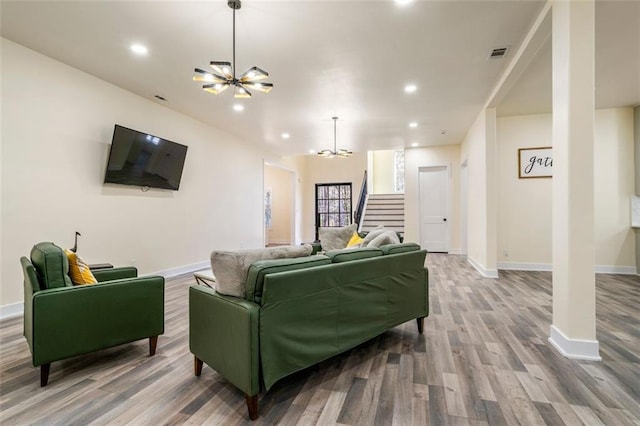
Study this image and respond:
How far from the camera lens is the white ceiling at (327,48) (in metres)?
2.58

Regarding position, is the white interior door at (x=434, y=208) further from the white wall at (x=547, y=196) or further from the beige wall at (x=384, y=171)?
the beige wall at (x=384, y=171)

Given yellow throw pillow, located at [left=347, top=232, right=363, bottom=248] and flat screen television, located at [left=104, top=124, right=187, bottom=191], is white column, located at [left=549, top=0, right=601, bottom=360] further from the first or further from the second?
flat screen television, located at [left=104, top=124, right=187, bottom=191]

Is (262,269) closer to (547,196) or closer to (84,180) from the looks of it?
(84,180)

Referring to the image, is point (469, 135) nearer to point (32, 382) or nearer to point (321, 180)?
point (321, 180)

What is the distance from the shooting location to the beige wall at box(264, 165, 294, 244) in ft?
35.1

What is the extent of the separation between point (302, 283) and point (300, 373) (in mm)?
761

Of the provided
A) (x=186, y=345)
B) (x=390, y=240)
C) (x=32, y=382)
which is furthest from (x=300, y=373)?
(x=32, y=382)

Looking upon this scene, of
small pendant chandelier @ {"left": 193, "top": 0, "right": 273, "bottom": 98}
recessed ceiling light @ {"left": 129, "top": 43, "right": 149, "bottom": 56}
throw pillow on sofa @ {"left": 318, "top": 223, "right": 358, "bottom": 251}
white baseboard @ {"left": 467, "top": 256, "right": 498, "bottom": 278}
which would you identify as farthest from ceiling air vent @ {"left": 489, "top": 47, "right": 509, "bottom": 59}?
recessed ceiling light @ {"left": 129, "top": 43, "right": 149, "bottom": 56}

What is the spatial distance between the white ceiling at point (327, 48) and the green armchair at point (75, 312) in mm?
2215

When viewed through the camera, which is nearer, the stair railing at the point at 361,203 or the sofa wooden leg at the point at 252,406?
the sofa wooden leg at the point at 252,406

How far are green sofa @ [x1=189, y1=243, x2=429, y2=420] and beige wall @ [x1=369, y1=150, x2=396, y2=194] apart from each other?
9.10m

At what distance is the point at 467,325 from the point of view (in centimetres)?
295

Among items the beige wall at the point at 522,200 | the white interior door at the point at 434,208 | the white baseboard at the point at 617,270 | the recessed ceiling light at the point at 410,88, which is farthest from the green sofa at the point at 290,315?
the white interior door at the point at 434,208

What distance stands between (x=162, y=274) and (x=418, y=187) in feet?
21.2
